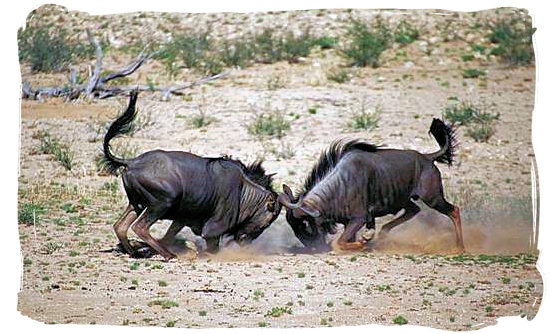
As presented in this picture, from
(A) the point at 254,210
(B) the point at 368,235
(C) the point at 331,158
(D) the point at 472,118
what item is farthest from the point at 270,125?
(D) the point at 472,118

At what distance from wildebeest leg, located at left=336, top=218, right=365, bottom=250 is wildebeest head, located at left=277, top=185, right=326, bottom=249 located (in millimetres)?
143

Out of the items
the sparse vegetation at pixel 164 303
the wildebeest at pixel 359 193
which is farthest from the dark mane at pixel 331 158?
the sparse vegetation at pixel 164 303

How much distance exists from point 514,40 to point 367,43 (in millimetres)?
1167

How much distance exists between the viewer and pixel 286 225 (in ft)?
33.2

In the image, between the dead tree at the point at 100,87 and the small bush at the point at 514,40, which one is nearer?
the small bush at the point at 514,40

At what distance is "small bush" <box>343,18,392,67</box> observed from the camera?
35.7 feet

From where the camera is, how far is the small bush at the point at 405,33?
35.9 feet

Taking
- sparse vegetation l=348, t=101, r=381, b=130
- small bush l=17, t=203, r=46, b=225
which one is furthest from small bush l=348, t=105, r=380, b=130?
small bush l=17, t=203, r=46, b=225

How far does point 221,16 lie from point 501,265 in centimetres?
287

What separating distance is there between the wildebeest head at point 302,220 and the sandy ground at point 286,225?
134mm

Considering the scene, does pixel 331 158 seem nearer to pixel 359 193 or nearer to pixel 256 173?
pixel 359 193

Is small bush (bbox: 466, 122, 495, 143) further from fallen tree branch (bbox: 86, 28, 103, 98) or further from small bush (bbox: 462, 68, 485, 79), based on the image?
fallen tree branch (bbox: 86, 28, 103, 98)

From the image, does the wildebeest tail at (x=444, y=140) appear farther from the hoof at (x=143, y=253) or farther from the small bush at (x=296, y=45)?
the hoof at (x=143, y=253)

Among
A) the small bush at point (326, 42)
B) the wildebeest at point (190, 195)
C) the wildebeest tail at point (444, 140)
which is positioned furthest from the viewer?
the small bush at point (326, 42)
